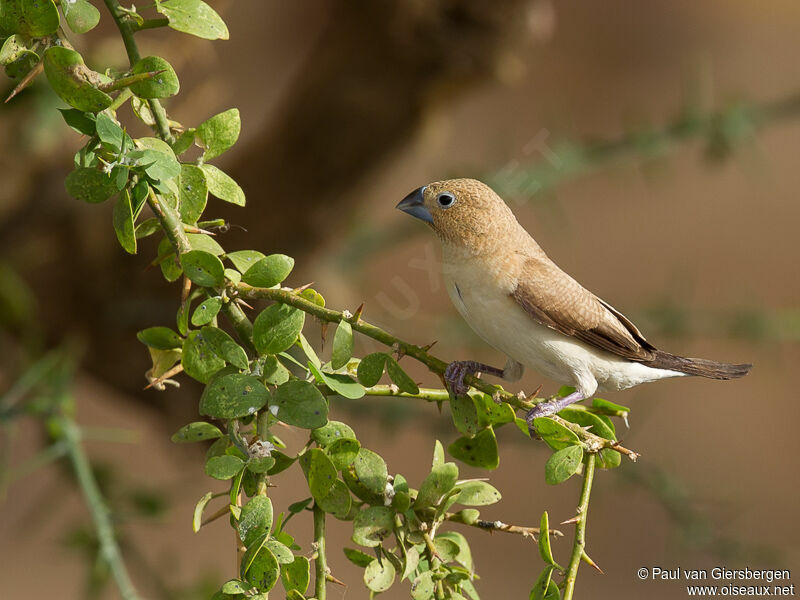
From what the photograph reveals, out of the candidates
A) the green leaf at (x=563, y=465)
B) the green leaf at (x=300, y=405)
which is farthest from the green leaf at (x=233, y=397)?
the green leaf at (x=563, y=465)

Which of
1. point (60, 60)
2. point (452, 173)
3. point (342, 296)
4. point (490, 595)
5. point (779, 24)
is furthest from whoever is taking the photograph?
point (779, 24)

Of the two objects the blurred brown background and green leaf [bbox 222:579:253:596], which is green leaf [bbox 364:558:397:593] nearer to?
green leaf [bbox 222:579:253:596]

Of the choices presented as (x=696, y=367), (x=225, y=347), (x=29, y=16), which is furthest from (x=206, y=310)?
→ (x=696, y=367)

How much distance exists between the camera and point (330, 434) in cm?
32

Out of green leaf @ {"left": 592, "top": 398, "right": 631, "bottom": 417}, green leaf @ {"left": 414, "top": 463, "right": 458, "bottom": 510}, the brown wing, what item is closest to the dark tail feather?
the brown wing

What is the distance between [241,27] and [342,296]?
1029mm

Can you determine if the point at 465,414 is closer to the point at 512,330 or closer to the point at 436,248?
the point at 512,330

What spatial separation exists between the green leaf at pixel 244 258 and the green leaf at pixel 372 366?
0.06 metres

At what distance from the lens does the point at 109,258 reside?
996 millimetres

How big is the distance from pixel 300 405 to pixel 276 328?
0.03 meters

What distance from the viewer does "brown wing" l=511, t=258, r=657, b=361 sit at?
0.47 meters

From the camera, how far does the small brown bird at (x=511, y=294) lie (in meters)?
0.46

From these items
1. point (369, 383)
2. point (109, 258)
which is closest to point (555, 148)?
point (109, 258)

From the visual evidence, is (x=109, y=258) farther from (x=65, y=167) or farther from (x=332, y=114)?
(x=332, y=114)
